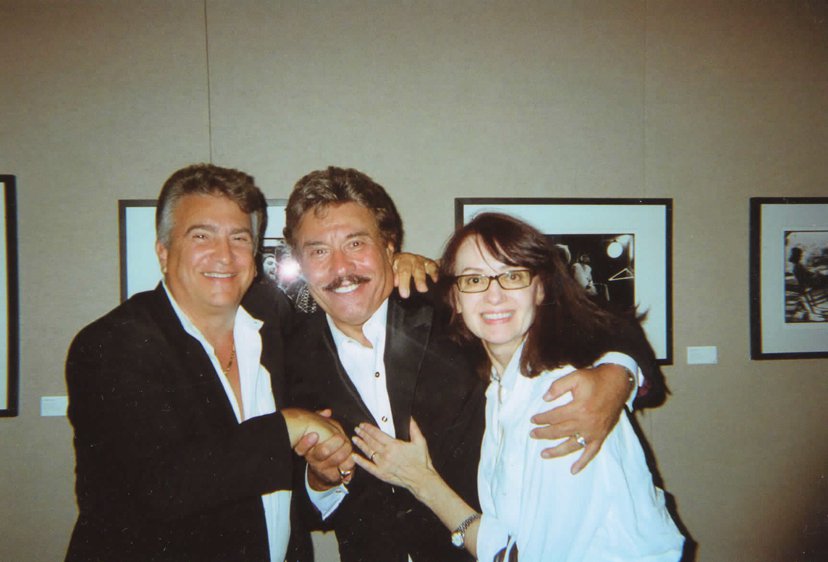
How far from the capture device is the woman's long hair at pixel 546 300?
1319mm

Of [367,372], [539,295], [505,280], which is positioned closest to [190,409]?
[367,372]

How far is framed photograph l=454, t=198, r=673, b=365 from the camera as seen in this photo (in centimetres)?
233

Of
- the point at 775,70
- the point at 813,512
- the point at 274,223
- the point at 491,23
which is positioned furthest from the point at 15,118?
the point at 813,512

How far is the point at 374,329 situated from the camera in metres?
1.67

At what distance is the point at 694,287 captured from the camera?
2467 mm

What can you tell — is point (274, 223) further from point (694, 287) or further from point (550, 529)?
point (694, 287)

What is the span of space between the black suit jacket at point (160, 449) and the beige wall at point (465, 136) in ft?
3.75

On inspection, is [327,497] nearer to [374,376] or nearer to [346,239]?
[374,376]

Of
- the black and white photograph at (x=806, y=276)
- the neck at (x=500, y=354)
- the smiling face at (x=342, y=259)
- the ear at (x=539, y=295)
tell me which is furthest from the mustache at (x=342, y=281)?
the black and white photograph at (x=806, y=276)

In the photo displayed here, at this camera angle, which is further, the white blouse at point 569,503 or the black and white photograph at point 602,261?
the black and white photograph at point 602,261

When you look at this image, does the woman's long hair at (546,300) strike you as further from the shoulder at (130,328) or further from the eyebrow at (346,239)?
the shoulder at (130,328)

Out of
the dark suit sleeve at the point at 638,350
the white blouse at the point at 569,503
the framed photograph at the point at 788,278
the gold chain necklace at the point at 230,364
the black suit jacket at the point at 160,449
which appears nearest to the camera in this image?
the white blouse at the point at 569,503

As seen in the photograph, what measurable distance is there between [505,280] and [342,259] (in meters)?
0.63

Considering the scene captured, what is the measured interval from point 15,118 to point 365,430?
8.44 feet
